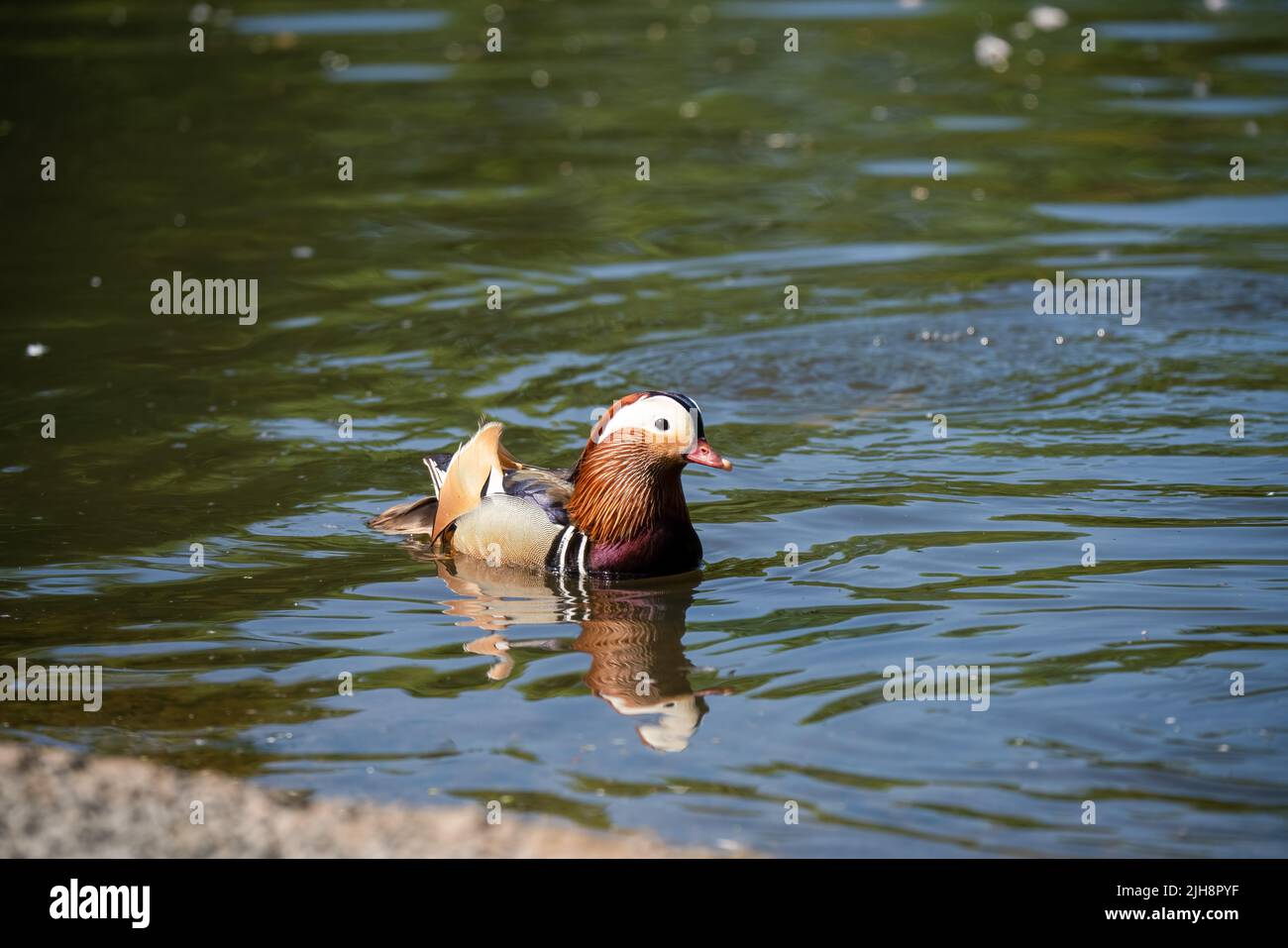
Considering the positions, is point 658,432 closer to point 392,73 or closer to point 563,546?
point 563,546

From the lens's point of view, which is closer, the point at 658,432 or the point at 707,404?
the point at 658,432

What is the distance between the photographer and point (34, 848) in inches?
254

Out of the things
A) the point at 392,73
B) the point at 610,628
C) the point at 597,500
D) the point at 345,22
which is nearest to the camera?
the point at 610,628

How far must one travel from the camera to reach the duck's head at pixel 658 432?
8469 millimetres

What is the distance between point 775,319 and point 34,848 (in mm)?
7857

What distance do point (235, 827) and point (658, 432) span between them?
2.90 meters

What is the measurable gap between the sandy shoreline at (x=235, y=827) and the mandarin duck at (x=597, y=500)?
7.69ft

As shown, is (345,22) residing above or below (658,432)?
Result: above

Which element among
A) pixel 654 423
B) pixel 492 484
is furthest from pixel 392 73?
pixel 654 423

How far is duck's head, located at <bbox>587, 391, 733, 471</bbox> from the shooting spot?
8.47m

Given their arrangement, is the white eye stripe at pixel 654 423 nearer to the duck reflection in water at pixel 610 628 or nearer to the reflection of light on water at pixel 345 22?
the duck reflection in water at pixel 610 628

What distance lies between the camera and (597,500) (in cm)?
878
